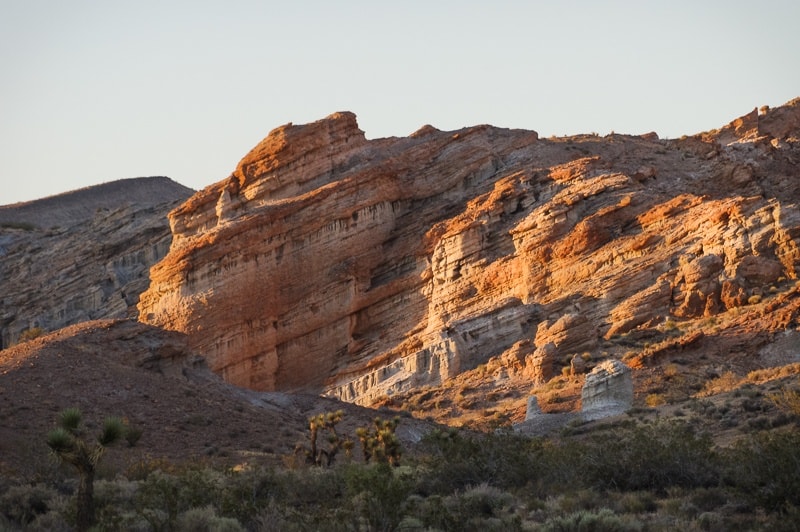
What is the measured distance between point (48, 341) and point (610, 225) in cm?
2310

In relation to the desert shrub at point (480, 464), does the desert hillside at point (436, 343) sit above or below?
above

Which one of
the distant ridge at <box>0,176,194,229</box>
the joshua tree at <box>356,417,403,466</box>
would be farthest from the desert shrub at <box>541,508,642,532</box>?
the distant ridge at <box>0,176,194,229</box>

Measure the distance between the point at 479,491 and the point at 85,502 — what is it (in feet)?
23.3

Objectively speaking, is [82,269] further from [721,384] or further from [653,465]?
[653,465]

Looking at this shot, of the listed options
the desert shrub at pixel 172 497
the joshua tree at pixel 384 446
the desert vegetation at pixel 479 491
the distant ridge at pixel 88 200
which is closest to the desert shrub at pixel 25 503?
the desert vegetation at pixel 479 491

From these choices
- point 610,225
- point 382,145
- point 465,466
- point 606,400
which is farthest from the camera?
point 382,145

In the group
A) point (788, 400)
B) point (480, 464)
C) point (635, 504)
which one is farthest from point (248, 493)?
point (788, 400)

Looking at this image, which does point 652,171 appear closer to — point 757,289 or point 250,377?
point 757,289

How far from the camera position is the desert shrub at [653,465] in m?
26.3

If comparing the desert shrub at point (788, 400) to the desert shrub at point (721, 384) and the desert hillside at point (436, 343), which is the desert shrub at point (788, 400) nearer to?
the desert hillside at point (436, 343)

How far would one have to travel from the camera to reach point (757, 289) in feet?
162

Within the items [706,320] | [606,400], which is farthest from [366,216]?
[606,400]

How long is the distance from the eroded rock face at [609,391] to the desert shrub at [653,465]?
42.0ft

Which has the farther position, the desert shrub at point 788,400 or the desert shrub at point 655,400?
the desert shrub at point 655,400
